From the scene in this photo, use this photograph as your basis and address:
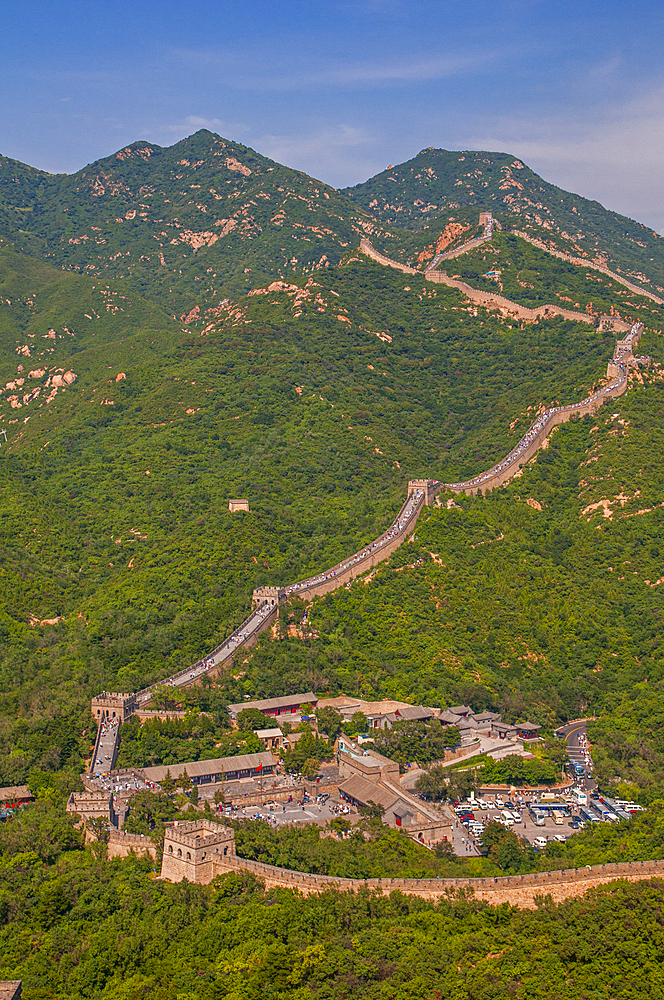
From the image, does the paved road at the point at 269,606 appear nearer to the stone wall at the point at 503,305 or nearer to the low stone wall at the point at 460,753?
the low stone wall at the point at 460,753

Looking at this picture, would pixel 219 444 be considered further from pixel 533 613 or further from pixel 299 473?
pixel 533 613

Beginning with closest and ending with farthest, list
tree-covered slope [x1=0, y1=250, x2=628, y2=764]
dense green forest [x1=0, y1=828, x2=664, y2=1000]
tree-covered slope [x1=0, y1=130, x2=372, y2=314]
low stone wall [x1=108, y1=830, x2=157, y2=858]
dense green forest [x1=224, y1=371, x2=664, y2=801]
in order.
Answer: dense green forest [x1=0, y1=828, x2=664, y2=1000], low stone wall [x1=108, y1=830, x2=157, y2=858], dense green forest [x1=224, y1=371, x2=664, y2=801], tree-covered slope [x1=0, y1=250, x2=628, y2=764], tree-covered slope [x1=0, y1=130, x2=372, y2=314]

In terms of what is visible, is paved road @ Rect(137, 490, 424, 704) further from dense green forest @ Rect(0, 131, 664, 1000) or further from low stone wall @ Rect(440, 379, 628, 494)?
Result: low stone wall @ Rect(440, 379, 628, 494)

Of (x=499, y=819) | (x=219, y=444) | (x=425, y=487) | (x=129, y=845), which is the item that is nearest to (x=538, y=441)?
(x=425, y=487)

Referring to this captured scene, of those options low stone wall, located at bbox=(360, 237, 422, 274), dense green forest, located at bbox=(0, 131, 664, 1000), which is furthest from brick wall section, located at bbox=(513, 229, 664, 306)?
low stone wall, located at bbox=(360, 237, 422, 274)

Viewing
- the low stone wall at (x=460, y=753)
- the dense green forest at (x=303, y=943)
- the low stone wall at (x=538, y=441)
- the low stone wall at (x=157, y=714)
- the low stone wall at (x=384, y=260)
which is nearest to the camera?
the dense green forest at (x=303, y=943)

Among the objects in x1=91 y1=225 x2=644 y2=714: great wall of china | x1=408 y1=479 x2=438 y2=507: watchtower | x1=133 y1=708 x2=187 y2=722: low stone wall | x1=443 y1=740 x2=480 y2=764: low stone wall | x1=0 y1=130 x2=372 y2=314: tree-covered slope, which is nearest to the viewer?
x1=133 y1=708 x2=187 y2=722: low stone wall

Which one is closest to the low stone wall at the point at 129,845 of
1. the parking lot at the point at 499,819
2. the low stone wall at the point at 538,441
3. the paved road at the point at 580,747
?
the parking lot at the point at 499,819

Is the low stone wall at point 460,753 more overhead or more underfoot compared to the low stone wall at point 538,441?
more underfoot
